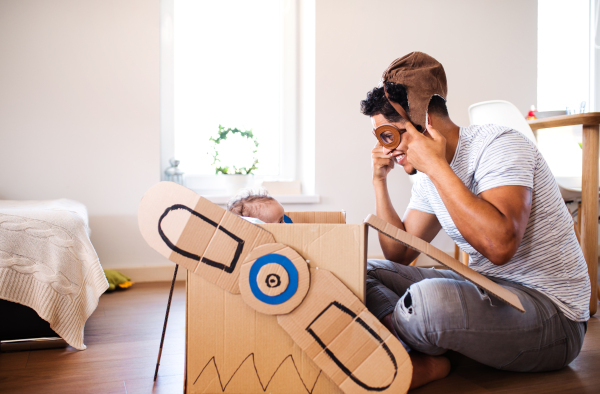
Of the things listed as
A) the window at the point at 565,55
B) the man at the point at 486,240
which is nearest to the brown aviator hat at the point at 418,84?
the man at the point at 486,240

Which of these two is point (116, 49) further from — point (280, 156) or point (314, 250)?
point (314, 250)

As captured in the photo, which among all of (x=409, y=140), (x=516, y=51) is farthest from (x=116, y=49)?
(x=516, y=51)

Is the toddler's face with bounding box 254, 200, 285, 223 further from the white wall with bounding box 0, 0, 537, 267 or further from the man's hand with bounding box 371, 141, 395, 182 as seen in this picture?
the white wall with bounding box 0, 0, 537, 267

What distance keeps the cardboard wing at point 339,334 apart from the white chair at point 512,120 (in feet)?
5.00

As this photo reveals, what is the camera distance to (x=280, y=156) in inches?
103

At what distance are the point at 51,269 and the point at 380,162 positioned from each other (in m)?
0.98

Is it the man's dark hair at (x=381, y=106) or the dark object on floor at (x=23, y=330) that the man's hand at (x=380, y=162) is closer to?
the man's dark hair at (x=381, y=106)

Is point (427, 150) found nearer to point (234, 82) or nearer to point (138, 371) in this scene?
point (138, 371)

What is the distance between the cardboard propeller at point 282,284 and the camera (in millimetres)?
737

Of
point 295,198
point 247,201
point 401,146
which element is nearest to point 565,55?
point 295,198

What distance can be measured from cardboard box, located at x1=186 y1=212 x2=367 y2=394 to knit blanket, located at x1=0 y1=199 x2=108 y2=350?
0.63 metres

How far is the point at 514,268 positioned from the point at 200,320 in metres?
0.72

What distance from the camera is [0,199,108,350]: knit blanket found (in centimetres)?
115

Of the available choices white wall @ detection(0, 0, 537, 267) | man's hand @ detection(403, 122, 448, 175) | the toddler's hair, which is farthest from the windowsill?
man's hand @ detection(403, 122, 448, 175)
